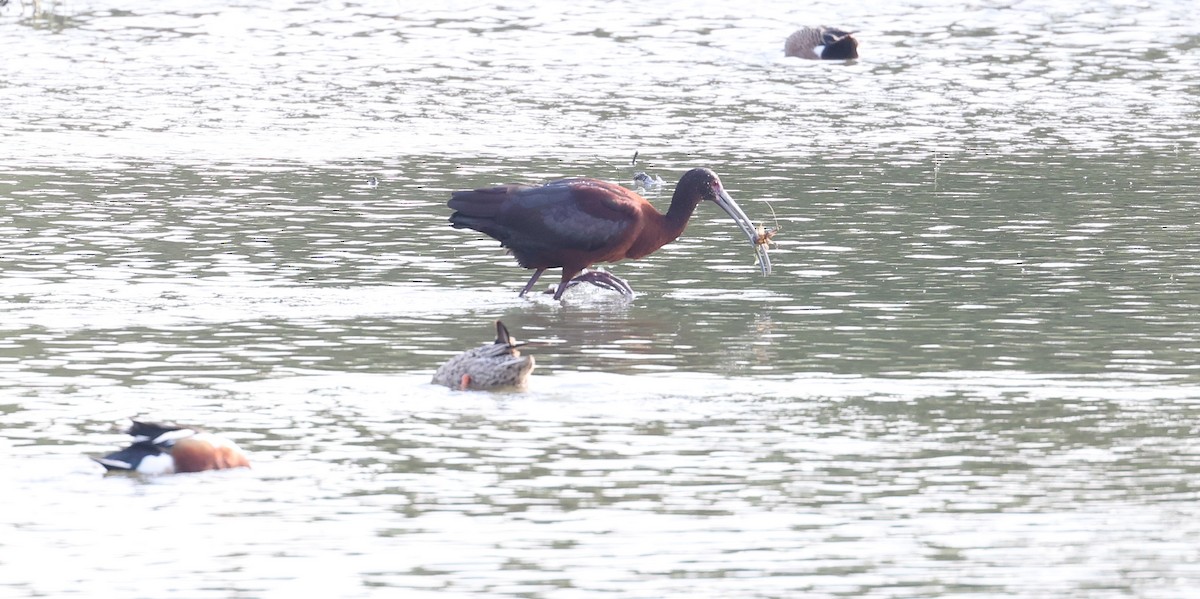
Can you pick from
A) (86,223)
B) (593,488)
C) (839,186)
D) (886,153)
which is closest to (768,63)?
(886,153)

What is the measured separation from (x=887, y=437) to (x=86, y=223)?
11.4 meters

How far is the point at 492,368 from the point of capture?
14344 millimetres

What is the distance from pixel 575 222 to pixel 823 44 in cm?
2122

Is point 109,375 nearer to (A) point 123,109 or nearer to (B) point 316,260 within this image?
(B) point 316,260

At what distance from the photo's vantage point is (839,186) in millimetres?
25328

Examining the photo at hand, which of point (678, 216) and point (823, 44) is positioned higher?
point (678, 216)

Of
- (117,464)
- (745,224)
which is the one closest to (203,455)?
(117,464)

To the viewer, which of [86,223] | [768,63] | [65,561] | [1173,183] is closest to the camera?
[65,561]

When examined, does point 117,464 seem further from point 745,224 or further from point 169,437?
point 745,224

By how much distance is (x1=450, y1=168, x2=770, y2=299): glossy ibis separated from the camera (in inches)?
736

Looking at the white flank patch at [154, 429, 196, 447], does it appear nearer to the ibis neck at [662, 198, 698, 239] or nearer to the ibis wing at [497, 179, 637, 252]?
the ibis wing at [497, 179, 637, 252]

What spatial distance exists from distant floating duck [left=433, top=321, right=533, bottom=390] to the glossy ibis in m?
4.17

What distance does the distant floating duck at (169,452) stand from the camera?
467 inches

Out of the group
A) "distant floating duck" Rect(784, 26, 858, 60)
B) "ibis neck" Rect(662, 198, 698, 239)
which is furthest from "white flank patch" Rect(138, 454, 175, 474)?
"distant floating duck" Rect(784, 26, 858, 60)
